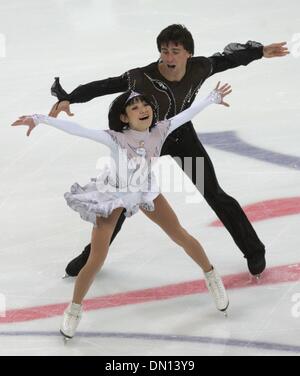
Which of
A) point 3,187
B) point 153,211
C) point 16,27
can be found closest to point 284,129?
point 3,187

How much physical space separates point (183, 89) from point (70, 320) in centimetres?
115

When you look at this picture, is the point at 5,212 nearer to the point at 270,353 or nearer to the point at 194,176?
the point at 194,176

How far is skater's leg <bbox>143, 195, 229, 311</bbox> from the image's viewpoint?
4324 mm

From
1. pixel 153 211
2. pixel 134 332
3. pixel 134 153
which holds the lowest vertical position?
pixel 134 332

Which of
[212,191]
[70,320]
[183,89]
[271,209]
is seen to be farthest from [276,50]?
[70,320]

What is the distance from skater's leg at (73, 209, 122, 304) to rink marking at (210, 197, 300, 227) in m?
1.30

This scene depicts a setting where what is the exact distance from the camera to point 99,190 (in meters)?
4.24

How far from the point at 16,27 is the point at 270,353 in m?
5.92

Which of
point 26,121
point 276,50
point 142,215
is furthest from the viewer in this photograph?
point 142,215

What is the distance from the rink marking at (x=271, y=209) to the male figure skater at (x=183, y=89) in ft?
1.97

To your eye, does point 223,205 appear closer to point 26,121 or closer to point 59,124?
point 59,124

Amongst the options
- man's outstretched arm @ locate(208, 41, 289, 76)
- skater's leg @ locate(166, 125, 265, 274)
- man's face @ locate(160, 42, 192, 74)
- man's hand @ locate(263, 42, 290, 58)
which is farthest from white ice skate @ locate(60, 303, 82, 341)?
man's hand @ locate(263, 42, 290, 58)

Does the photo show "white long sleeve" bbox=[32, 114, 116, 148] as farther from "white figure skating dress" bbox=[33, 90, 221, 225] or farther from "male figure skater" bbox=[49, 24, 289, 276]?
"male figure skater" bbox=[49, 24, 289, 276]

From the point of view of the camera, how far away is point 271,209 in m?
5.48
